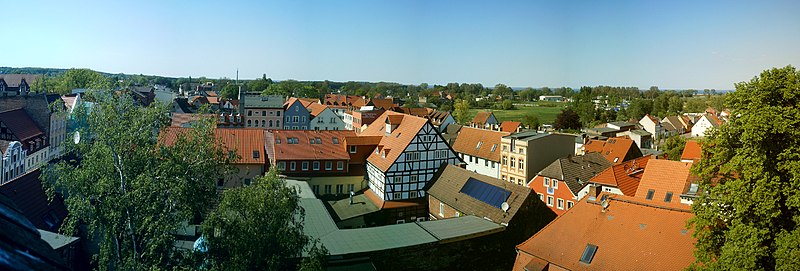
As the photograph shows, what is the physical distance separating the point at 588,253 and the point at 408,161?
14125mm

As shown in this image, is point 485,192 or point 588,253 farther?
point 485,192

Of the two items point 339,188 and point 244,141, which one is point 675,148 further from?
point 244,141

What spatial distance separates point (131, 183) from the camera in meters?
14.1

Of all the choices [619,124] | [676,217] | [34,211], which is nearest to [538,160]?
[676,217]

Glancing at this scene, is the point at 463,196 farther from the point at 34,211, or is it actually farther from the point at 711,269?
the point at 34,211

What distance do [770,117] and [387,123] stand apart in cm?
2411

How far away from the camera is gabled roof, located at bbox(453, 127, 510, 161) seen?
40750 millimetres

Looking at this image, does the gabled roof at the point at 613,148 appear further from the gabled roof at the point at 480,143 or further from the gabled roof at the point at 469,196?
the gabled roof at the point at 469,196

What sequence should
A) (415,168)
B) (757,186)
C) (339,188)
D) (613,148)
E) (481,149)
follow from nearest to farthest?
(757,186) < (415,168) < (339,188) < (613,148) < (481,149)

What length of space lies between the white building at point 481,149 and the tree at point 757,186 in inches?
1016

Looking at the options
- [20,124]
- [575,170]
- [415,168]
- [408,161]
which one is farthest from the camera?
[20,124]

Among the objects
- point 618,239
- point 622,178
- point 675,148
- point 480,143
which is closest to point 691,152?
point 675,148

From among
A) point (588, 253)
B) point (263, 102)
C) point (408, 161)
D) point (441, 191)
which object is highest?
point (263, 102)

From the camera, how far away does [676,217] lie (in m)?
17.0
